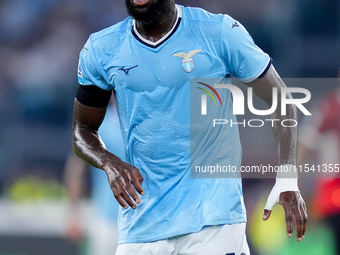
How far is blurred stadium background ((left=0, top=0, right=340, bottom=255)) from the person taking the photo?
6.50m

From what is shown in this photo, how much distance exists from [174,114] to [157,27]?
18.1 inches

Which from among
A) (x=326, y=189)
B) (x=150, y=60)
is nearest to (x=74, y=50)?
Answer: (x=326, y=189)

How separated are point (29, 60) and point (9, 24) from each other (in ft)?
1.56

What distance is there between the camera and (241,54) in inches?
132

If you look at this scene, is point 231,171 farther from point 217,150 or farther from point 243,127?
point 243,127

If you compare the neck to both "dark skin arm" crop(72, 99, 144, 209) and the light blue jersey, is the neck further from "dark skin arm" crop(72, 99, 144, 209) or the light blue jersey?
"dark skin arm" crop(72, 99, 144, 209)

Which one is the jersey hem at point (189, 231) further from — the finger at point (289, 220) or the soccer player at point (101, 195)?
the soccer player at point (101, 195)

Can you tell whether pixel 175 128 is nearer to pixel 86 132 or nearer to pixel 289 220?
pixel 86 132

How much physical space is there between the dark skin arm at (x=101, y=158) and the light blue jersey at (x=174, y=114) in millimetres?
154

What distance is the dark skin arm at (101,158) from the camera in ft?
10.3

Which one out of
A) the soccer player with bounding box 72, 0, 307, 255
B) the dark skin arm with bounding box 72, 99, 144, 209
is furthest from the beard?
the dark skin arm with bounding box 72, 99, 144, 209

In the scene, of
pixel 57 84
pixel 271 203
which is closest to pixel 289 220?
pixel 271 203

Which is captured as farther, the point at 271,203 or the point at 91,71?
the point at 91,71

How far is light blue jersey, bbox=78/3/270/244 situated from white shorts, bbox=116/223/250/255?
1.3 inches
